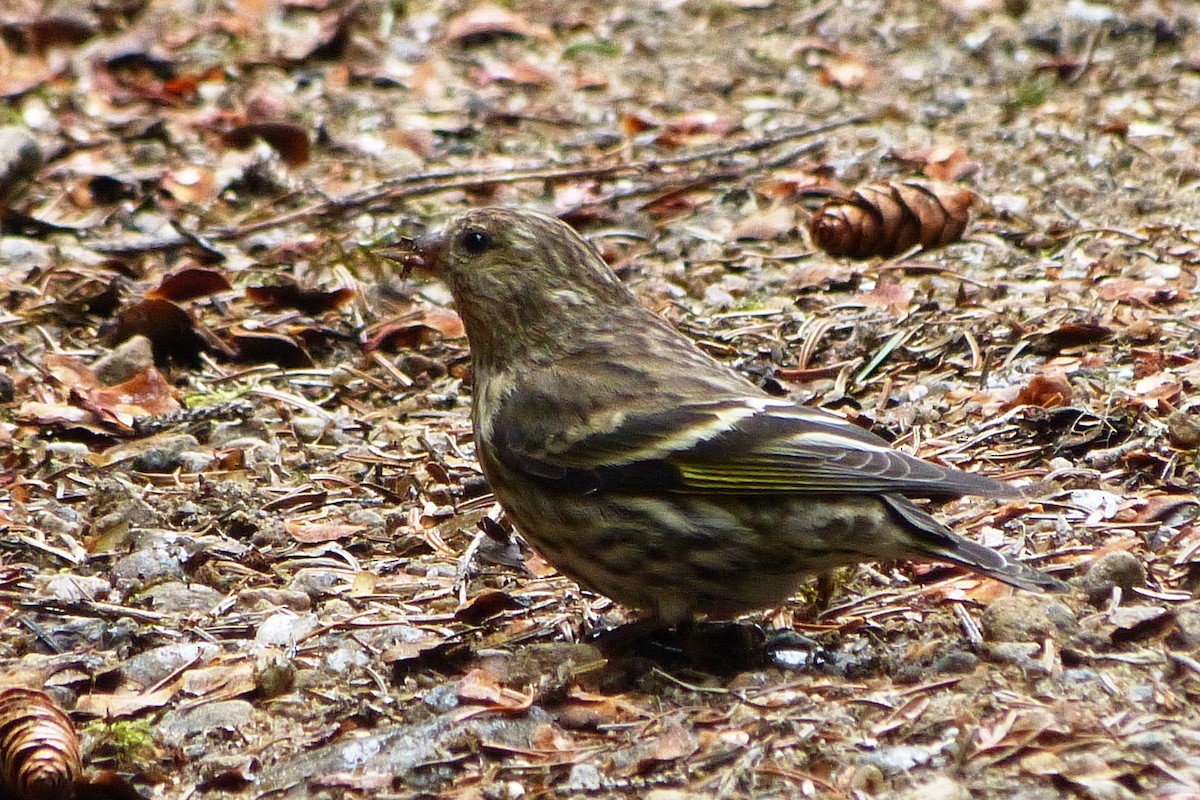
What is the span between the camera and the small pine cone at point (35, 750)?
11.3 ft

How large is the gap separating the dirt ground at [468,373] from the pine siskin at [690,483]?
195 millimetres

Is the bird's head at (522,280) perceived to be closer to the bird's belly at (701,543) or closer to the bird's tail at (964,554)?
the bird's belly at (701,543)

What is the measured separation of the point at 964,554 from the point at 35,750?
2.06 metres

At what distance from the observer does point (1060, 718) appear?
3.42 m

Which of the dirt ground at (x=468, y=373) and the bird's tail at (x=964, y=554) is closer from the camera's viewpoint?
the dirt ground at (x=468, y=373)

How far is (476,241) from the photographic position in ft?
15.9

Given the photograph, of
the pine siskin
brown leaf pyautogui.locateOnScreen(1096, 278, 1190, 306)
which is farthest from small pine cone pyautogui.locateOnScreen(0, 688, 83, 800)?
brown leaf pyautogui.locateOnScreen(1096, 278, 1190, 306)

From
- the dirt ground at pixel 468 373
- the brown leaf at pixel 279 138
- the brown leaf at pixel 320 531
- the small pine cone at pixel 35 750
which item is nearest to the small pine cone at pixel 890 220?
the dirt ground at pixel 468 373

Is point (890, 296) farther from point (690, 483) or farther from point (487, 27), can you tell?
point (487, 27)

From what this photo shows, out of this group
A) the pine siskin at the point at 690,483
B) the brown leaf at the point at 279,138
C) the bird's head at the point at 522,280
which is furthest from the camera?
the brown leaf at the point at 279,138

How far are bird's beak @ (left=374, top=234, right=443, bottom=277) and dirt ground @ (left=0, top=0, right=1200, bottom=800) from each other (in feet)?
2.40

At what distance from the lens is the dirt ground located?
3.64m

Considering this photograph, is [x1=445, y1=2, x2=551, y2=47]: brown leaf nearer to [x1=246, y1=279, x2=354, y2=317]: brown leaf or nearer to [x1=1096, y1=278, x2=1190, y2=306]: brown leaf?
[x1=246, y1=279, x2=354, y2=317]: brown leaf

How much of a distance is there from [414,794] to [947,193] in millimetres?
4039
